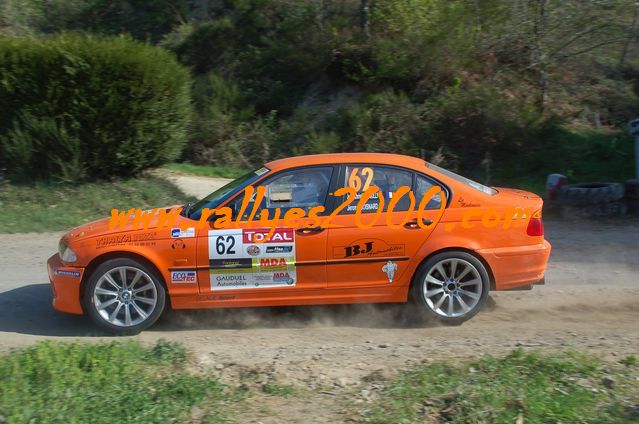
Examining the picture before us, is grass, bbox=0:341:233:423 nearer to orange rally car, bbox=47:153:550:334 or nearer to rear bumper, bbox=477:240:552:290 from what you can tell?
orange rally car, bbox=47:153:550:334

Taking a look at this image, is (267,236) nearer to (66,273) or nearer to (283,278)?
(283,278)

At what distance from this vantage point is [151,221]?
6.65 m

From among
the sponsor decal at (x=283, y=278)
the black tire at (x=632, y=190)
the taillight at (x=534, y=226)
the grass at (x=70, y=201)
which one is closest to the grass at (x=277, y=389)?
the sponsor decal at (x=283, y=278)

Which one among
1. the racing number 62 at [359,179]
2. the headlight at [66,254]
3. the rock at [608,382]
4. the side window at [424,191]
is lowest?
the rock at [608,382]

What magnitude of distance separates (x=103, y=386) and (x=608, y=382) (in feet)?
11.7

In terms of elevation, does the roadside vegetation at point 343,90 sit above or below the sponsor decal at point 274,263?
above

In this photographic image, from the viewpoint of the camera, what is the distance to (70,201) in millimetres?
11891

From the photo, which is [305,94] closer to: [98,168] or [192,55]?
[192,55]

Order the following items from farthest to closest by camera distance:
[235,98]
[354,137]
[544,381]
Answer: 1. [235,98]
2. [354,137]
3. [544,381]

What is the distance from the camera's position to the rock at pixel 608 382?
5034 millimetres

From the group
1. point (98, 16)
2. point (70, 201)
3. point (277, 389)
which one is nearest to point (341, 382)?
point (277, 389)

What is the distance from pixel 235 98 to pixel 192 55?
3293 mm

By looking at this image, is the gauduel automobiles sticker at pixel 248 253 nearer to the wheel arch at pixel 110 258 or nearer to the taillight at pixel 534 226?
the wheel arch at pixel 110 258

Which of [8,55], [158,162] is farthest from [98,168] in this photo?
[8,55]
